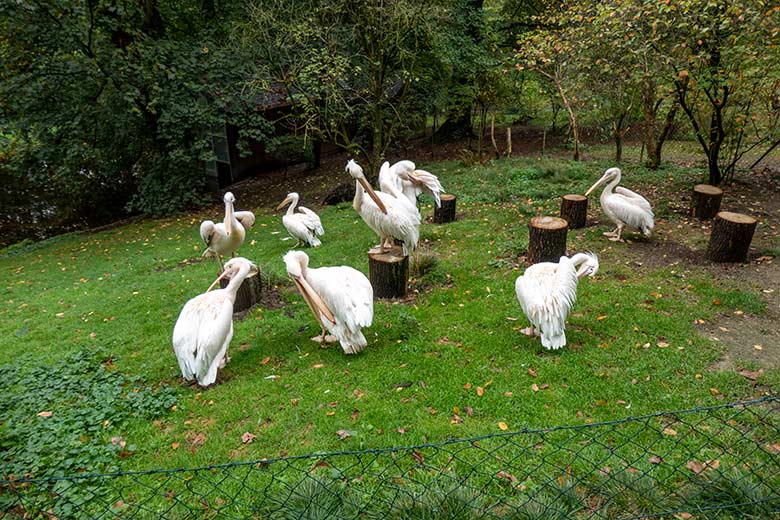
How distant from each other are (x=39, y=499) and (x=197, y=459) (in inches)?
45.7

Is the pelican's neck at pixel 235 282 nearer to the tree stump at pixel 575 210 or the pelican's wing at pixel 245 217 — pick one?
the pelican's wing at pixel 245 217

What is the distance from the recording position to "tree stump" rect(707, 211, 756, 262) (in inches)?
284

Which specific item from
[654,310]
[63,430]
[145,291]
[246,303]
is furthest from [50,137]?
[654,310]

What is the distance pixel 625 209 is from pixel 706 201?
217 centimetres

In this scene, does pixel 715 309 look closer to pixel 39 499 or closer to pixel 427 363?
pixel 427 363

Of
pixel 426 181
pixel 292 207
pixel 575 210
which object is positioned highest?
pixel 426 181

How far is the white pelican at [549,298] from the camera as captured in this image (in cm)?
538

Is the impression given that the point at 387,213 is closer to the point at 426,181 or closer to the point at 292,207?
the point at 426,181

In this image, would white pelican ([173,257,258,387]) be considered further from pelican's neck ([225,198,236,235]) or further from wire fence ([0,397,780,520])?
pelican's neck ([225,198,236,235])

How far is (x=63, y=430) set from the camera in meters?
4.48

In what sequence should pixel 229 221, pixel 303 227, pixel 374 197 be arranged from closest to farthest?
1. pixel 374 197
2. pixel 229 221
3. pixel 303 227

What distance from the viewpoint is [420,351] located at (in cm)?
579

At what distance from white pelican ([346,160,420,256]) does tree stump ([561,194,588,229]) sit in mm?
3626

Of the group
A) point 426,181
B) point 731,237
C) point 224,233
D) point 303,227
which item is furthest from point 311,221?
point 731,237
